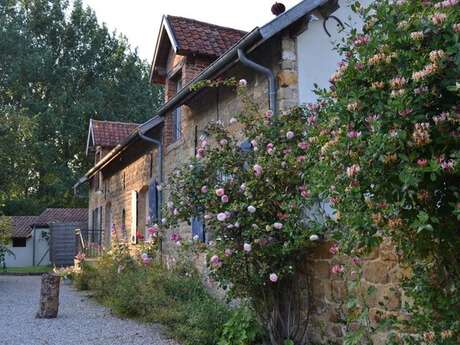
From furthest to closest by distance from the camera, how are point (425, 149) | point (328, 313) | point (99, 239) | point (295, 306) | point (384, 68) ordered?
point (99, 239), point (295, 306), point (328, 313), point (384, 68), point (425, 149)

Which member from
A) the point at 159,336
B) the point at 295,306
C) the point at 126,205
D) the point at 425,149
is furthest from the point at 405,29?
the point at 126,205

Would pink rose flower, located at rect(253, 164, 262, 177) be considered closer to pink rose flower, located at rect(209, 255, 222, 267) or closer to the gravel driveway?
pink rose flower, located at rect(209, 255, 222, 267)

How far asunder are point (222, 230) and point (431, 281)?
269cm

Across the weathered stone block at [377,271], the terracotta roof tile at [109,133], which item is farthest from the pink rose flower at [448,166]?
the terracotta roof tile at [109,133]

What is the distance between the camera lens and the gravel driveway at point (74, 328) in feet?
22.4

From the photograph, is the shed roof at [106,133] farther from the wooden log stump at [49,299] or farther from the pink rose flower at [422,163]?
the pink rose flower at [422,163]

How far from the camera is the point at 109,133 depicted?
20250 millimetres

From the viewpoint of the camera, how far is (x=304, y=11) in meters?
6.85

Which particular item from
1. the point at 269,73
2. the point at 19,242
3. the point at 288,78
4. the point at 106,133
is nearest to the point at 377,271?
the point at 288,78

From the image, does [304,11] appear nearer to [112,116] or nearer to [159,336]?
[159,336]

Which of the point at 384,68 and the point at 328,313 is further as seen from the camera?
the point at 328,313

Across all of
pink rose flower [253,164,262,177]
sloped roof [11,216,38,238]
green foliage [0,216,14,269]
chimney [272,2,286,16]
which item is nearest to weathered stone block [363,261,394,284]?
pink rose flower [253,164,262,177]

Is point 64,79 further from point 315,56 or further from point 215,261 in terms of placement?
point 215,261

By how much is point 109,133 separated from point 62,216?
13137 mm
